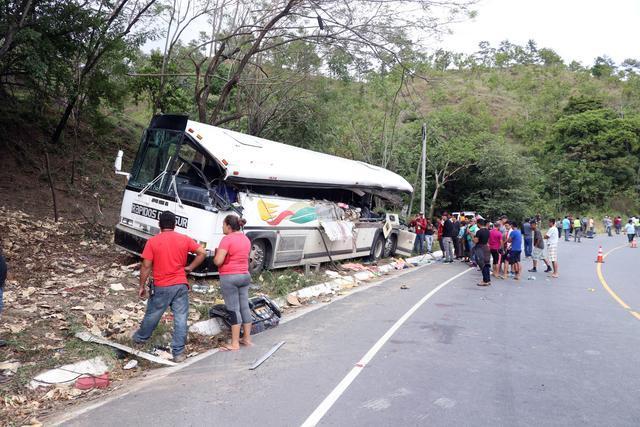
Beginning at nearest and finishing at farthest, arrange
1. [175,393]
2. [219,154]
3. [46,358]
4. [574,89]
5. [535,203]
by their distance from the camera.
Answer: [175,393]
[46,358]
[219,154]
[535,203]
[574,89]

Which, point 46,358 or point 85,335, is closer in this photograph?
point 46,358

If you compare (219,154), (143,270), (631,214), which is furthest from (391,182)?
(631,214)

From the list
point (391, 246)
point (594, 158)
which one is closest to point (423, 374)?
point (391, 246)

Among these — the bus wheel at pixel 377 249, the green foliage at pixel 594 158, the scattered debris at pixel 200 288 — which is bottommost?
the scattered debris at pixel 200 288

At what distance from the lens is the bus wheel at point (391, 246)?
18.2m

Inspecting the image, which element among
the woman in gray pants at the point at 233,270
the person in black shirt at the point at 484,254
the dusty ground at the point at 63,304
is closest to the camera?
the dusty ground at the point at 63,304

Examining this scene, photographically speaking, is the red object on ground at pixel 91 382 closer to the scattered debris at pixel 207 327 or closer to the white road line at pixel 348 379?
the scattered debris at pixel 207 327

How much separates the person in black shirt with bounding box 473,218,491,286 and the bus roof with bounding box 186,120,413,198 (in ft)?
12.2

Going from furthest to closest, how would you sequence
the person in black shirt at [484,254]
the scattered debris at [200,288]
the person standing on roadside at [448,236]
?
the person standing on roadside at [448,236] < the person in black shirt at [484,254] < the scattered debris at [200,288]

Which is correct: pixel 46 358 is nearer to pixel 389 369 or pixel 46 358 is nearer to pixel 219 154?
pixel 389 369

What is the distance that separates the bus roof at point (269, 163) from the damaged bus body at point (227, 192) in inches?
0.9

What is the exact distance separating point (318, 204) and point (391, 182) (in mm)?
5249

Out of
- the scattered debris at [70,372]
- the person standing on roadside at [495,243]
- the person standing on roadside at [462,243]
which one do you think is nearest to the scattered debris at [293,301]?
the scattered debris at [70,372]

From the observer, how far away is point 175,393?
5031mm
